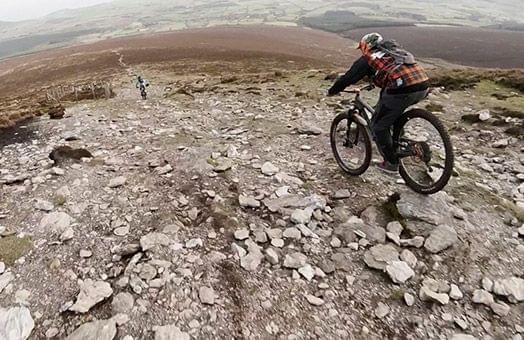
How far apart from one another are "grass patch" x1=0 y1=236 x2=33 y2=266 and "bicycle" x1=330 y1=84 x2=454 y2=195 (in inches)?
247

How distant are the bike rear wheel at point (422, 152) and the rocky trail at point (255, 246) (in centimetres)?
40

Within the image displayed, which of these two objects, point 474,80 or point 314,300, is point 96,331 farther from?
point 474,80

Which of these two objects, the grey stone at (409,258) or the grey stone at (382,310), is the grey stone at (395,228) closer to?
the grey stone at (409,258)

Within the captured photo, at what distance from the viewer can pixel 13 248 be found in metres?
5.67

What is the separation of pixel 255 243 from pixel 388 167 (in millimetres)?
3360

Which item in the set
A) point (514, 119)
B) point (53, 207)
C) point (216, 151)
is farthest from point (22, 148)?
point (514, 119)

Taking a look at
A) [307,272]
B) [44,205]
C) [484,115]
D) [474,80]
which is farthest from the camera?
[474,80]

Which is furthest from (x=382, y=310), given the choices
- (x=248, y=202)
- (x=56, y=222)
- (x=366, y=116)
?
(x=56, y=222)

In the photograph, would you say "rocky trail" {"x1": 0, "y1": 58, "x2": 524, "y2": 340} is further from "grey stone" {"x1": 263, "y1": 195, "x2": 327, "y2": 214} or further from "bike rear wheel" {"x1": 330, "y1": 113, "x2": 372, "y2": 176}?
"bike rear wheel" {"x1": 330, "y1": 113, "x2": 372, "y2": 176}

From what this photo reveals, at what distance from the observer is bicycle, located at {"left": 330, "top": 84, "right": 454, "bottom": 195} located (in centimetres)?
602

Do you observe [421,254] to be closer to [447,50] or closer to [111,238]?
[111,238]

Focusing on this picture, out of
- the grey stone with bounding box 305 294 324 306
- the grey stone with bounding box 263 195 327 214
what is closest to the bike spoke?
the grey stone with bounding box 263 195 327 214

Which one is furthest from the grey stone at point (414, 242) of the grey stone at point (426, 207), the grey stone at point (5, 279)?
the grey stone at point (5, 279)

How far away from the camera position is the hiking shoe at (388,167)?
696 cm
